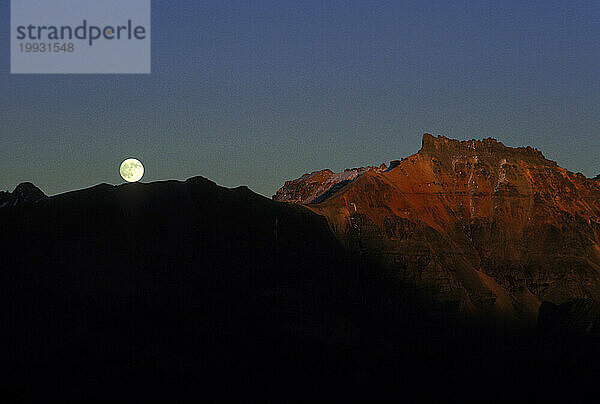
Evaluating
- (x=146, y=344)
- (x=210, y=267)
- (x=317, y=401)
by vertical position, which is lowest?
(x=317, y=401)

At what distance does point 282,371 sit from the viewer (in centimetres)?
16325

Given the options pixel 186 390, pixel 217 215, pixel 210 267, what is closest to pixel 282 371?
pixel 186 390

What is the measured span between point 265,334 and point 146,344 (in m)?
21.0

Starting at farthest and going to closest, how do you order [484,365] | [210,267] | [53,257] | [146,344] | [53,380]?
[484,365] → [210,267] → [53,257] → [146,344] → [53,380]

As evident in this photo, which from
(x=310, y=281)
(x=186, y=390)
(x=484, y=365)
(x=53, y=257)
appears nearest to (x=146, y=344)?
(x=186, y=390)

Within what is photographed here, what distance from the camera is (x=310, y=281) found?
618 feet

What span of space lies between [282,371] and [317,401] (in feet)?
26.0

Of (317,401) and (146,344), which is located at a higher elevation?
(146,344)

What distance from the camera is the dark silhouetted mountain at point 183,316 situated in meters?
156

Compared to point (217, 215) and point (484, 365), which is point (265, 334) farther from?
point (484, 365)

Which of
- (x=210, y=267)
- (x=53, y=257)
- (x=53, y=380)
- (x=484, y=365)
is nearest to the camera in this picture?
(x=53, y=380)

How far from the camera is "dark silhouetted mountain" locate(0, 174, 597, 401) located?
6137 inches

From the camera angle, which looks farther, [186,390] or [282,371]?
[282,371]

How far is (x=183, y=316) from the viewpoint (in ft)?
566
